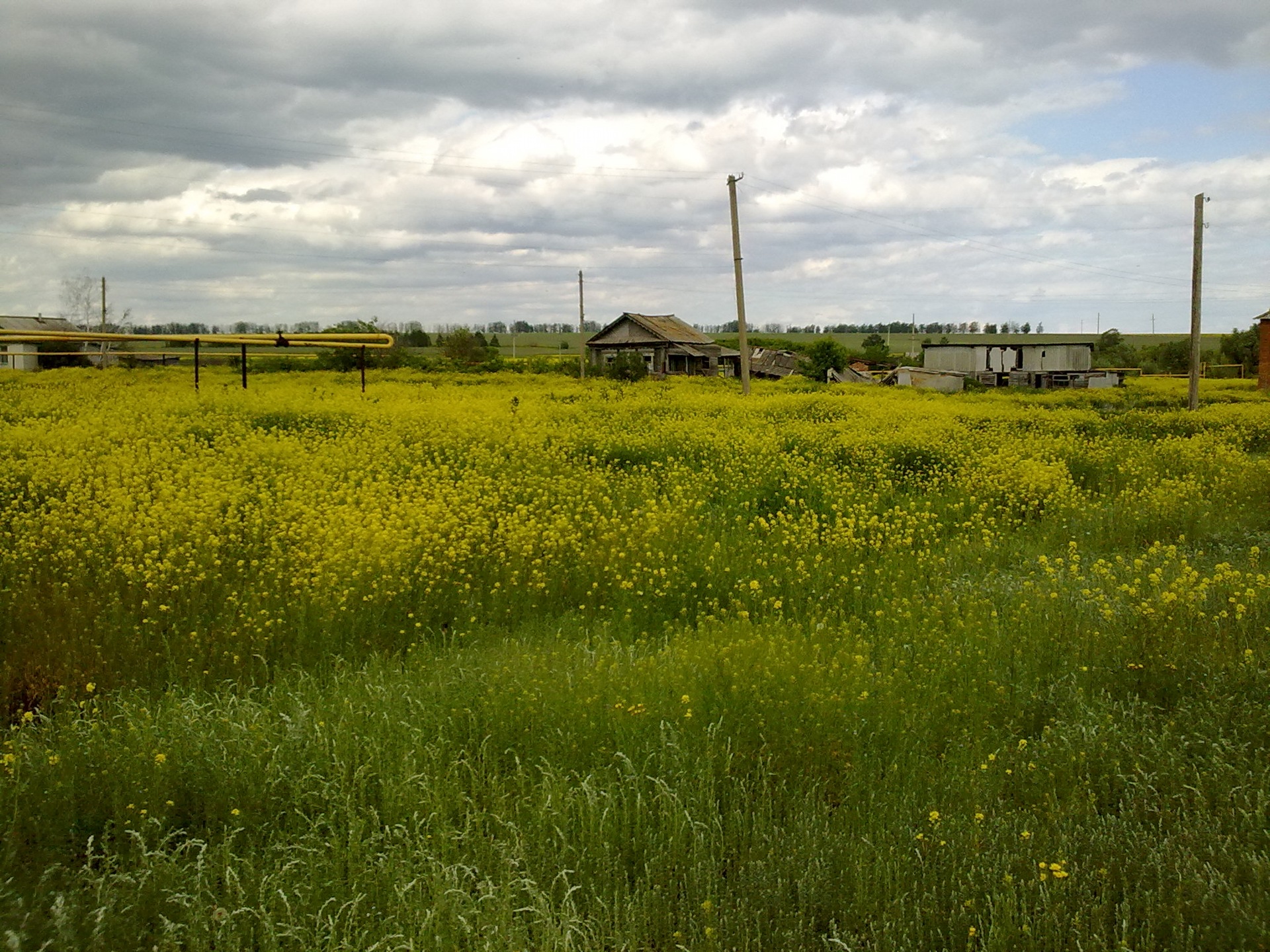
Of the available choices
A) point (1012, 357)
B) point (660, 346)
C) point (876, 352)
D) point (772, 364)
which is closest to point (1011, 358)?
point (1012, 357)

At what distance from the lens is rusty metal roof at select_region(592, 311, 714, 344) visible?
149ft

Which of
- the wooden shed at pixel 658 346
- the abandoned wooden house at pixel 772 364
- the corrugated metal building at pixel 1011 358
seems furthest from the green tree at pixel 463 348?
the corrugated metal building at pixel 1011 358

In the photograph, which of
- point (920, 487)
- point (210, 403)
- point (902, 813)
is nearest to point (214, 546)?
point (902, 813)

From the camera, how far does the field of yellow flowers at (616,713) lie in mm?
3203

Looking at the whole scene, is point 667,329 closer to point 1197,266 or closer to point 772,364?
point 772,364

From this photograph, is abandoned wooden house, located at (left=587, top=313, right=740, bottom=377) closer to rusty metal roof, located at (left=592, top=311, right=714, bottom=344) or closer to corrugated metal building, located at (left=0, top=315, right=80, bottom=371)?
rusty metal roof, located at (left=592, top=311, right=714, bottom=344)

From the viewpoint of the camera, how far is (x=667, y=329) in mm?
47625

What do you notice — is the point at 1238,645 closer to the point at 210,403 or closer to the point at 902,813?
the point at 902,813

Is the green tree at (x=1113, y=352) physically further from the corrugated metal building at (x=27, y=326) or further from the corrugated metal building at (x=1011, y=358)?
the corrugated metal building at (x=27, y=326)

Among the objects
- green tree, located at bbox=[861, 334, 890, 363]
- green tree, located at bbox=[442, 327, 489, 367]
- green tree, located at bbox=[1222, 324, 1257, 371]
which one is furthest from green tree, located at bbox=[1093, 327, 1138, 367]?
Result: green tree, located at bbox=[442, 327, 489, 367]

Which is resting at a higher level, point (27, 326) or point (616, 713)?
point (27, 326)

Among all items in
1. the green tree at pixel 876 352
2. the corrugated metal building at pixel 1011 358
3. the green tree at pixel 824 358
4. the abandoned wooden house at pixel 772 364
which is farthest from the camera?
the green tree at pixel 876 352

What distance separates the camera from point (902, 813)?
12.6 feet

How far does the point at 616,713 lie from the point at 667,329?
44.0 metres
